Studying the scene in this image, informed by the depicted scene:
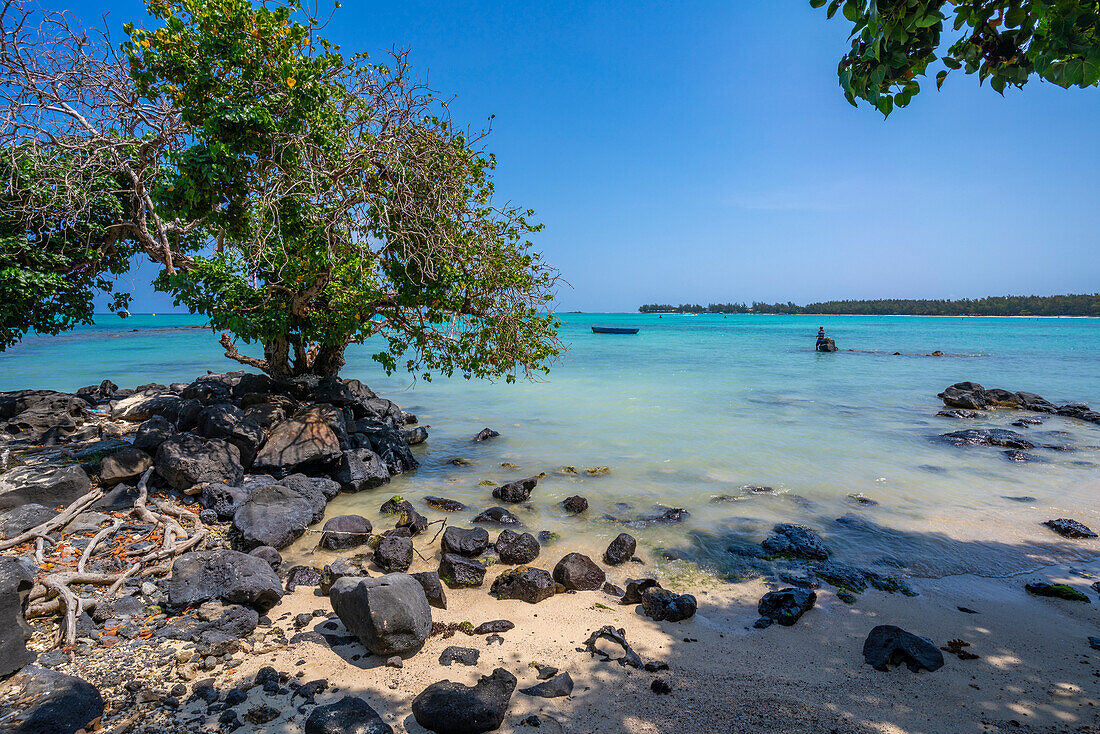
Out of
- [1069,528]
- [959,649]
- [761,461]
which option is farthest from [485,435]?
[1069,528]

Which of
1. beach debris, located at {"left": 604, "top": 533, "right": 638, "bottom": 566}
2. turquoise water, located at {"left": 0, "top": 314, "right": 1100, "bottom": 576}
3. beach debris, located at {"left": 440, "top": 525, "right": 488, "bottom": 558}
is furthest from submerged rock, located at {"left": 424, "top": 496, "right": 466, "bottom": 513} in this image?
beach debris, located at {"left": 604, "top": 533, "right": 638, "bottom": 566}

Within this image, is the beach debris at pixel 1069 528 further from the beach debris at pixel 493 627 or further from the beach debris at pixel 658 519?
the beach debris at pixel 493 627

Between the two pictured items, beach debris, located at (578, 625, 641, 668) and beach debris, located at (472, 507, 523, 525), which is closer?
beach debris, located at (578, 625, 641, 668)

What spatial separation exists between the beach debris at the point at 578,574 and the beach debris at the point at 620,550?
40 centimetres

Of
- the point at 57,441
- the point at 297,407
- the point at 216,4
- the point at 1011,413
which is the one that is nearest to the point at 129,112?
the point at 216,4

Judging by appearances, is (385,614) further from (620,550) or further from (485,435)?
(485,435)

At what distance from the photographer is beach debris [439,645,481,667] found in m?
4.17

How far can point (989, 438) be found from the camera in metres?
12.5

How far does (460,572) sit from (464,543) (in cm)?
59

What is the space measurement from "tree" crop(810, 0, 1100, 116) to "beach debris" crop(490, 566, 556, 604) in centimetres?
502

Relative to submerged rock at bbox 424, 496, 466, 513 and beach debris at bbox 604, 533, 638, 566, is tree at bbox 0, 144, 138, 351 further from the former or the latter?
beach debris at bbox 604, 533, 638, 566

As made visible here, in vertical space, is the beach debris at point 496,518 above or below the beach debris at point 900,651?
below

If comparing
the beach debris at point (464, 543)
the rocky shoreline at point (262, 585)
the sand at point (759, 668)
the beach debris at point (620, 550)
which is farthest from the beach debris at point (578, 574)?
the beach debris at point (464, 543)

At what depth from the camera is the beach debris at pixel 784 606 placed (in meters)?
4.88
